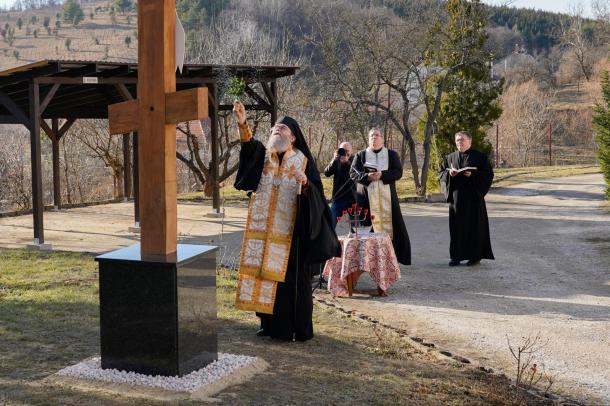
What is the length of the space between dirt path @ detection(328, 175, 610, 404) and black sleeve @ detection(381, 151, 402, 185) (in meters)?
1.28

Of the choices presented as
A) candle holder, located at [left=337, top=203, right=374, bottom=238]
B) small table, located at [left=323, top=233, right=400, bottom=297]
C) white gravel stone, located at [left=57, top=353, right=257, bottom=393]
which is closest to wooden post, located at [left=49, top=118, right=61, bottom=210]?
candle holder, located at [left=337, top=203, right=374, bottom=238]

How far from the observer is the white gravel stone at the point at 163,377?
5082 mm

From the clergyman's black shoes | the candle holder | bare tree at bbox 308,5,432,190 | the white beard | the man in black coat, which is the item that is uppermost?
bare tree at bbox 308,5,432,190

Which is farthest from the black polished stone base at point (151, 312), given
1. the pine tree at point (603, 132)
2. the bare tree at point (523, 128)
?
the bare tree at point (523, 128)

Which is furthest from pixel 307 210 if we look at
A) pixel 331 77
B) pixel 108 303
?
pixel 331 77

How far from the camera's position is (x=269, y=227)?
6617 millimetres

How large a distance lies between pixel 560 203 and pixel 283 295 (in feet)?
48.2

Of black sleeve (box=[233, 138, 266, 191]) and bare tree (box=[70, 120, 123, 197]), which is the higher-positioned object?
bare tree (box=[70, 120, 123, 197])

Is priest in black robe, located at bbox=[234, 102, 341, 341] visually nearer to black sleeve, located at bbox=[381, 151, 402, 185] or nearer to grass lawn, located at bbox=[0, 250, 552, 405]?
grass lawn, located at bbox=[0, 250, 552, 405]

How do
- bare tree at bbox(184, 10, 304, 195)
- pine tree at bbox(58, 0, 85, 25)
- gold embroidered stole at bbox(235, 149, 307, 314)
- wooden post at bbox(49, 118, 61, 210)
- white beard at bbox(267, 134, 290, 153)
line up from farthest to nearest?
pine tree at bbox(58, 0, 85, 25)
bare tree at bbox(184, 10, 304, 195)
wooden post at bbox(49, 118, 61, 210)
gold embroidered stole at bbox(235, 149, 307, 314)
white beard at bbox(267, 134, 290, 153)

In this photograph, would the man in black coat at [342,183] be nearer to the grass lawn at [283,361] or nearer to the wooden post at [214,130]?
the grass lawn at [283,361]

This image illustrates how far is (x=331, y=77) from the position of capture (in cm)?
2417

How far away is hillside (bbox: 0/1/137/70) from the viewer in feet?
223

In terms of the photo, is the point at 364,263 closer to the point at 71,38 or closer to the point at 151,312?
the point at 151,312
